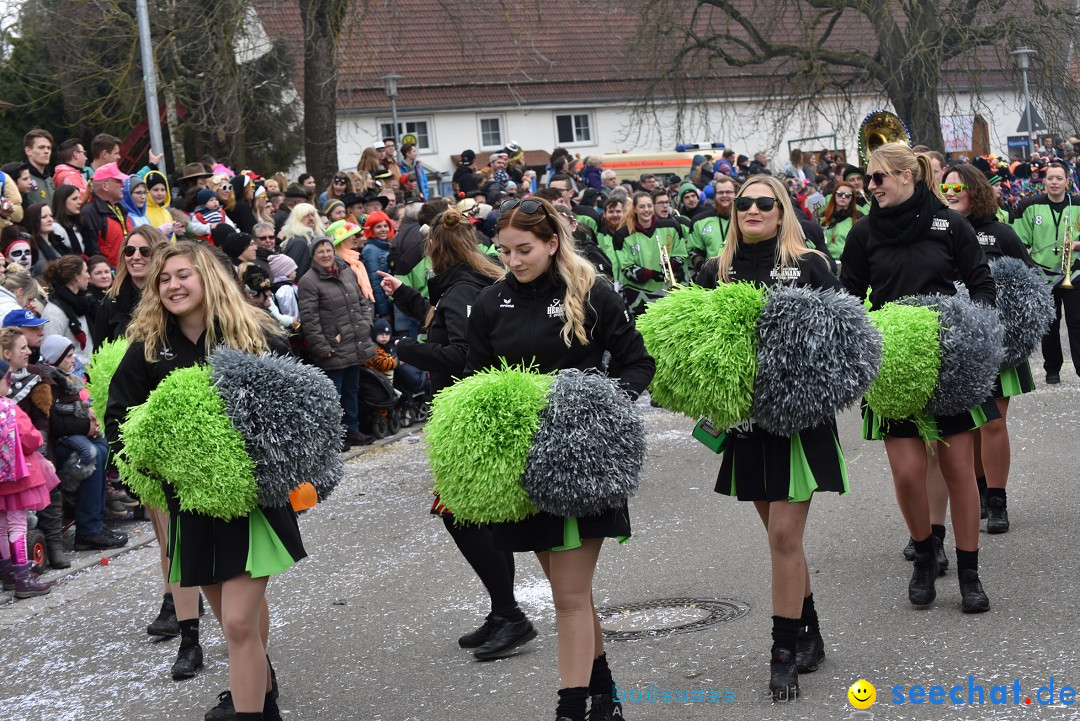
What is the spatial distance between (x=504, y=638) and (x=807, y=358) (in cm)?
201

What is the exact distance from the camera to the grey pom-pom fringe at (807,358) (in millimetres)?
5016

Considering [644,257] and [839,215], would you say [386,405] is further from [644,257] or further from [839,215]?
[839,215]

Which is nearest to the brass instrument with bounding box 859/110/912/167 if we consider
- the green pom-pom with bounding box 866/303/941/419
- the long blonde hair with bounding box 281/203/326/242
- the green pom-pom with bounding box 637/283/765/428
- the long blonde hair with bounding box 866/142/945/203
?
the long blonde hair with bounding box 866/142/945/203

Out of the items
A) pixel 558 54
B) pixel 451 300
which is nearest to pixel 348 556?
pixel 451 300

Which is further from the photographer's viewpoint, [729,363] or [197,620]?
[197,620]

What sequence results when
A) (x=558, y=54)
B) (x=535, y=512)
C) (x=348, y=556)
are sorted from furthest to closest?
(x=558, y=54)
(x=348, y=556)
(x=535, y=512)

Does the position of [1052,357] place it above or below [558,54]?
below

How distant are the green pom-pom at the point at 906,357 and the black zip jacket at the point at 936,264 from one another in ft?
0.96

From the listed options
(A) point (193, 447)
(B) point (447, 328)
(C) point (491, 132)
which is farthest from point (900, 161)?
(C) point (491, 132)

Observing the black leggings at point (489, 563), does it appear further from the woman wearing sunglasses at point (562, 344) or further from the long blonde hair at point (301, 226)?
the long blonde hair at point (301, 226)

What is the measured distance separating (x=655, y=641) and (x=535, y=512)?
1.57 meters

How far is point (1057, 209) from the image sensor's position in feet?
39.9

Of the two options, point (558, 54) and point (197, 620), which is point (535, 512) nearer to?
point (197, 620)

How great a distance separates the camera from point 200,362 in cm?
511
